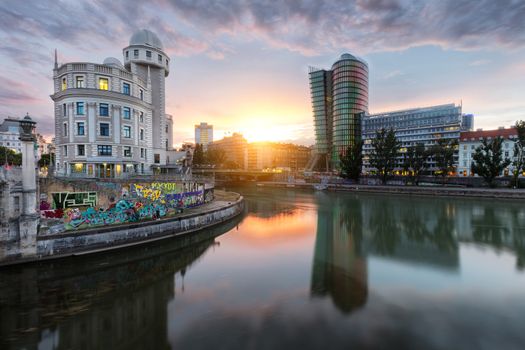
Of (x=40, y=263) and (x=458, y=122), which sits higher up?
(x=458, y=122)

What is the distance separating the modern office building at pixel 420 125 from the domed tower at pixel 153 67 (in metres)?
78.5

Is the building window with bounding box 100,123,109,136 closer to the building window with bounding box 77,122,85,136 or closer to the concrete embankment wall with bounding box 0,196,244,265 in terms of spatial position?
the building window with bounding box 77,122,85,136

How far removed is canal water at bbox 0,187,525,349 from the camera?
34.6 feet

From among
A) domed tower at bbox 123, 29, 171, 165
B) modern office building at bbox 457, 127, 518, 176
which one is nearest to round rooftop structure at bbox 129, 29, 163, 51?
domed tower at bbox 123, 29, 171, 165

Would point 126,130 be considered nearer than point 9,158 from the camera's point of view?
Yes

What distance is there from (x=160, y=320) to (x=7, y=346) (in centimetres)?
585

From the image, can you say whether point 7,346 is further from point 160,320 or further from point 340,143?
point 340,143

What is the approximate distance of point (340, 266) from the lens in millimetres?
18859

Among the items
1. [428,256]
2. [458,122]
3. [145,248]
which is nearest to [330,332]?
[428,256]

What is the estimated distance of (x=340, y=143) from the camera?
135m

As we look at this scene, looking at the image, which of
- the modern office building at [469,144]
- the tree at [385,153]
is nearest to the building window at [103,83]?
the tree at [385,153]

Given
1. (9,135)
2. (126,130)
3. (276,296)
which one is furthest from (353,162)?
(9,135)

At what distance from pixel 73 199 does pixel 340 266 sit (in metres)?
30.7

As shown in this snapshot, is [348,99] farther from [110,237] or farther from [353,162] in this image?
[110,237]
